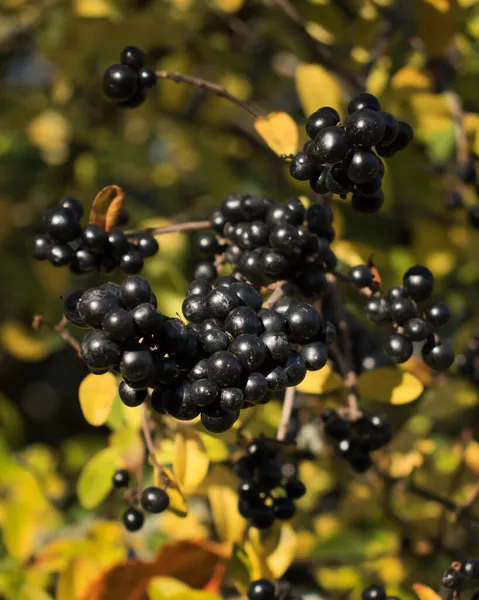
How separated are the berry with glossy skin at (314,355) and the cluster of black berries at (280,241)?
17 centimetres

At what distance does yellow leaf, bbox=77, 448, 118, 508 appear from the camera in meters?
1.47

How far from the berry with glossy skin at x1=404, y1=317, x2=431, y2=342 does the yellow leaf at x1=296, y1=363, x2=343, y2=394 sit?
0.17 m

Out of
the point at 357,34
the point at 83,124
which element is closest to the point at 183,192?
the point at 83,124

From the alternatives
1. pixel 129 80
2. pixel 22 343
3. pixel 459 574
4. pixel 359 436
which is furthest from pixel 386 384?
pixel 22 343

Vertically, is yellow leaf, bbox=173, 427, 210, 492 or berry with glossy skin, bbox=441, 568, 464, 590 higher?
berry with glossy skin, bbox=441, 568, 464, 590

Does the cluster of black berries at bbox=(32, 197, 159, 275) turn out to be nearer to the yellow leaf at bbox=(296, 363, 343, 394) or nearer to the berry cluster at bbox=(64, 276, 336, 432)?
the berry cluster at bbox=(64, 276, 336, 432)

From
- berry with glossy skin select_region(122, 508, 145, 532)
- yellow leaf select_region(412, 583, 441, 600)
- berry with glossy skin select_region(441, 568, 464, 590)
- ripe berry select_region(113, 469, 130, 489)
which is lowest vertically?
ripe berry select_region(113, 469, 130, 489)

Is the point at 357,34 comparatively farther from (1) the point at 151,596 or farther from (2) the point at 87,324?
(1) the point at 151,596


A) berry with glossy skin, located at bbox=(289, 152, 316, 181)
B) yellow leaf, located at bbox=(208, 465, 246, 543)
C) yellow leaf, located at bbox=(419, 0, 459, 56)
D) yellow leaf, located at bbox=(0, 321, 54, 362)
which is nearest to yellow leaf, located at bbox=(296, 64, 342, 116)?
yellow leaf, located at bbox=(419, 0, 459, 56)

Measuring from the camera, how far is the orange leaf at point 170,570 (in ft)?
4.30

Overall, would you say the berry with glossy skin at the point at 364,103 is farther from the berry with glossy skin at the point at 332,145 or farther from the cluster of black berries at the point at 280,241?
the cluster of black berries at the point at 280,241

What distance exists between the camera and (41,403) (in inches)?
122

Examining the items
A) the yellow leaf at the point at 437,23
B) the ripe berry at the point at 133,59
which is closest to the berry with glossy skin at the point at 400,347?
the ripe berry at the point at 133,59

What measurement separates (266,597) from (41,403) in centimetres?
206
